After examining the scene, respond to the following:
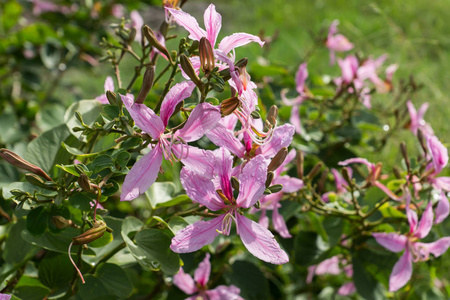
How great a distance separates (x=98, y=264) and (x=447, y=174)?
3.67ft

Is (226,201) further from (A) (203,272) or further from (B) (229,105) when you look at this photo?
(A) (203,272)

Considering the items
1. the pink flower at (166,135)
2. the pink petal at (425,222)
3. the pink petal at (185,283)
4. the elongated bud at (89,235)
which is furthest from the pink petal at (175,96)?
the pink petal at (425,222)

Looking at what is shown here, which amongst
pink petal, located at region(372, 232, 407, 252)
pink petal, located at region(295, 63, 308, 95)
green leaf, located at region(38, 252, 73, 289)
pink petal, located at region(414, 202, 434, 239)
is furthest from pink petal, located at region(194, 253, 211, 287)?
pink petal, located at region(295, 63, 308, 95)

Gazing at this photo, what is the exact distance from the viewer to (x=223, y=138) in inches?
33.7

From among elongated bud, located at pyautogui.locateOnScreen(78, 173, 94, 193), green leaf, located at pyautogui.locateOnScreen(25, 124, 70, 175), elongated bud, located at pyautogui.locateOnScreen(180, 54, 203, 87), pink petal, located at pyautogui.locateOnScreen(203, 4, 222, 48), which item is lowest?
green leaf, located at pyautogui.locateOnScreen(25, 124, 70, 175)

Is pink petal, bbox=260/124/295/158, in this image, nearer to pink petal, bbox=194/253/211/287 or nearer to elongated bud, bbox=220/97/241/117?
elongated bud, bbox=220/97/241/117

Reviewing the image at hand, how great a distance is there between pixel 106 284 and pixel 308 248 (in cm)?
64

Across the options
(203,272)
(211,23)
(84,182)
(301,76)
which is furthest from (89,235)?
(301,76)

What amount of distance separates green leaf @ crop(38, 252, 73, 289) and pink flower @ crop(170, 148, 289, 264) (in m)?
0.39

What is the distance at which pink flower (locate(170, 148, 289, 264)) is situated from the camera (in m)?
0.80

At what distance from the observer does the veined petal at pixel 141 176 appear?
77cm

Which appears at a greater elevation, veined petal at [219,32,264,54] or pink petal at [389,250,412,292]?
veined petal at [219,32,264,54]

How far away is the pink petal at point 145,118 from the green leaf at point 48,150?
32cm

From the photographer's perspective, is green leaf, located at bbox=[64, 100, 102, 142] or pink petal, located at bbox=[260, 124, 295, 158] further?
green leaf, located at bbox=[64, 100, 102, 142]
